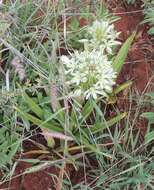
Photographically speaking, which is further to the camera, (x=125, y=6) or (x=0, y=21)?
(x=125, y=6)

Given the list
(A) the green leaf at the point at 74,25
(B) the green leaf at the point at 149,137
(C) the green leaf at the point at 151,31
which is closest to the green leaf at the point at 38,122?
(B) the green leaf at the point at 149,137

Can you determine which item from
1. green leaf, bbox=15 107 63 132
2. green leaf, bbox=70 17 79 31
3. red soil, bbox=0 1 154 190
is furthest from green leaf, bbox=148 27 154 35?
green leaf, bbox=15 107 63 132

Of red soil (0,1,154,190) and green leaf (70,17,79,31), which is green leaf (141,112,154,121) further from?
green leaf (70,17,79,31)

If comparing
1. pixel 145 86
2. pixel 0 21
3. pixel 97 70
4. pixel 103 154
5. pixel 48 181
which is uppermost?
pixel 0 21

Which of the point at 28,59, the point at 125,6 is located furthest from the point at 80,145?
the point at 125,6

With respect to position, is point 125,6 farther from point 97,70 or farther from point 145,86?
point 97,70

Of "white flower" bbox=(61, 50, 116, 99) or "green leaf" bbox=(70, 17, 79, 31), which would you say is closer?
"white flower" bbox=(61, 50, 116, 99)

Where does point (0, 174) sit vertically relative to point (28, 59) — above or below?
below

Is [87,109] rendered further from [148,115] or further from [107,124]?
[148,115]
